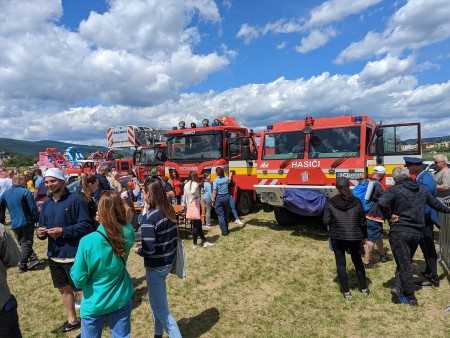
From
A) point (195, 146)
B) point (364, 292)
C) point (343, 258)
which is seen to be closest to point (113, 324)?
point (343, 258)

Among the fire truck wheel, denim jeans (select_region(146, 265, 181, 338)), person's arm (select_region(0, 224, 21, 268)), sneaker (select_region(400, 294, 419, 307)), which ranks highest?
person's arm (select_region(0, 224, 21, 268))

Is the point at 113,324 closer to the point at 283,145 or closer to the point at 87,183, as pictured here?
the point at 87,183

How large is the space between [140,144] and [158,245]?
1408cm

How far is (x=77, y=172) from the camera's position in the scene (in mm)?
19047

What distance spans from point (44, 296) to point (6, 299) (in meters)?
3.13

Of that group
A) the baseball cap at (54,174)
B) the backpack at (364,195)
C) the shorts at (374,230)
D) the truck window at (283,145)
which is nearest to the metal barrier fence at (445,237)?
the shorts at (374,230)

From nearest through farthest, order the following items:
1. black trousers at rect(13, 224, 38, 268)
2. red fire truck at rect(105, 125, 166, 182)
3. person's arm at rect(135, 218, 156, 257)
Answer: person's arm at rect(135, 218, 156, 257) → black trousers at rect(13, 224, 38, 268) → red fire truck at rect(105, 125, 166, 182)

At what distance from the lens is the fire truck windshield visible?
9.38 metres

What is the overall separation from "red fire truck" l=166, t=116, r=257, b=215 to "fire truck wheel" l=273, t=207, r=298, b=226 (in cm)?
124

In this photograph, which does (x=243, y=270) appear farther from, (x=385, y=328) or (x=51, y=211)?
(x=51, y=211)

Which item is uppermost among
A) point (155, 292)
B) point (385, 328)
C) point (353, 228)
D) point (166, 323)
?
point (353, 228)

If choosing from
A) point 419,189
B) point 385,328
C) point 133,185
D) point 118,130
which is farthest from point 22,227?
point 118,130

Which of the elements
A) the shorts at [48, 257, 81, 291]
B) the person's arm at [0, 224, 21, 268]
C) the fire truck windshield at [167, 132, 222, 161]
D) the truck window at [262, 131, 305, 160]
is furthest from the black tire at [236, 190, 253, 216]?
the person's arm at [0, 224, 21, 268]

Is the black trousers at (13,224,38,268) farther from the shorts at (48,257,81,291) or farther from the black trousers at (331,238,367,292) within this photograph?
the black trousers at (331,238,367,292)
